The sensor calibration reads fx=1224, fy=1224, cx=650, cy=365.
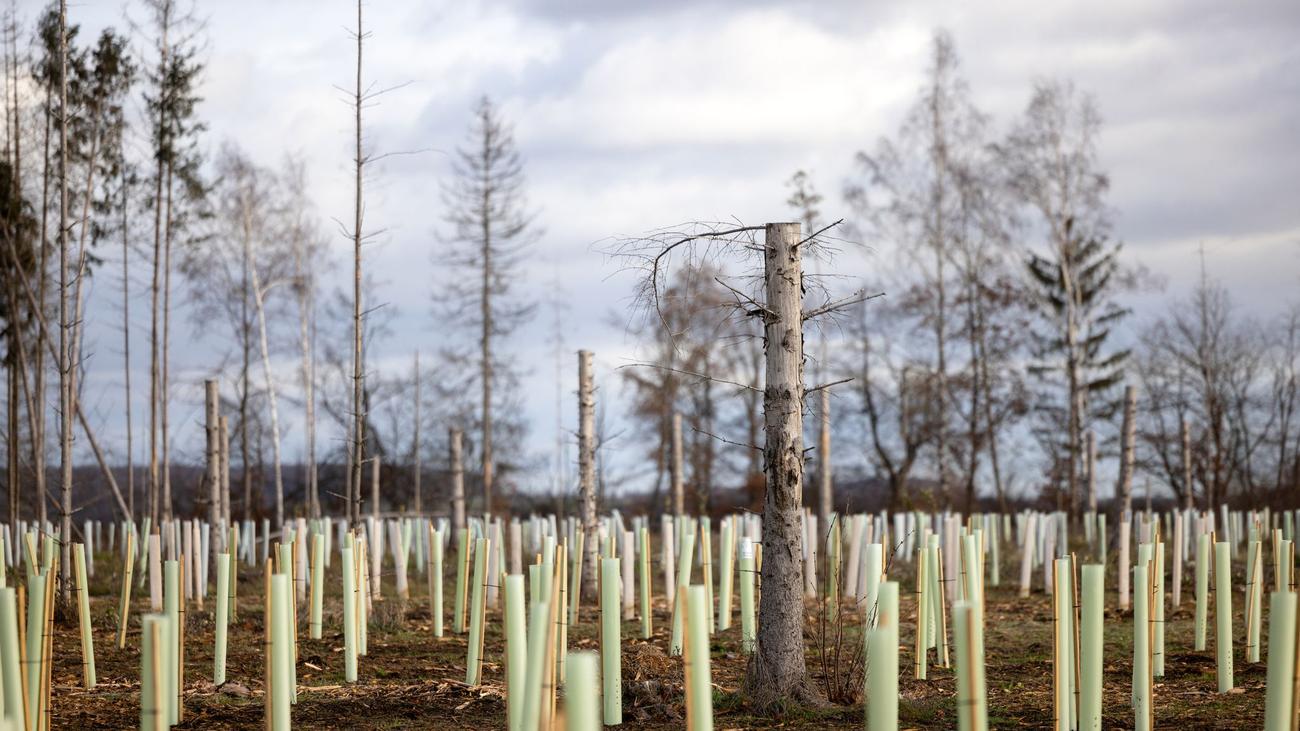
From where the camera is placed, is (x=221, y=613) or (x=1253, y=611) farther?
(x=1253, y=611)

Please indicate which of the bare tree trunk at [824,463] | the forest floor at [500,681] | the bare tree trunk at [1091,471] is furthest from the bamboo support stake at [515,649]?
the bare tree trunk at [1091,471]

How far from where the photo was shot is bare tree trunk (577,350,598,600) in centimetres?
1350

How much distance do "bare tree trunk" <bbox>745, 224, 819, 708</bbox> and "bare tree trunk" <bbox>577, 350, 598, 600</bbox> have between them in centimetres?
662

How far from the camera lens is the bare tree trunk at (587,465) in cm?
1350

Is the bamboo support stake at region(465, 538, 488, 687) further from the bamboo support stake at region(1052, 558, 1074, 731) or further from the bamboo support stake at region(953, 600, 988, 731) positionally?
the bamboo support stake at region(953, 600, 988, 731)

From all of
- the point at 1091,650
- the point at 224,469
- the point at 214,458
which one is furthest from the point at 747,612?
the point at 224,469

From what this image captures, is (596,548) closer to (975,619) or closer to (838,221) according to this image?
(838,221)

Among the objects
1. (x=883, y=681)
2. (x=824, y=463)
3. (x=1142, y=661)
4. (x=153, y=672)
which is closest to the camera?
(x=883, y=681)

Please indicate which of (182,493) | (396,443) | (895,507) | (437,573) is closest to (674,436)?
(437,573)

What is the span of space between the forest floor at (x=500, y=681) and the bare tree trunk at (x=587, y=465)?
68.3 inches

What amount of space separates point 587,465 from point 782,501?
6.95 m

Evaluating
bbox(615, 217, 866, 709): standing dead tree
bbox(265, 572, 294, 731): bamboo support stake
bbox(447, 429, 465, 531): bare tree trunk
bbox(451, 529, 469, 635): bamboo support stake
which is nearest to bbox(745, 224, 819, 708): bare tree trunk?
bbox(615, 217, 866, 709): standing dead tree

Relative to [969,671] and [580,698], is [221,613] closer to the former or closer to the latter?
[580,698]

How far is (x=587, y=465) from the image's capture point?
44.3 ft
